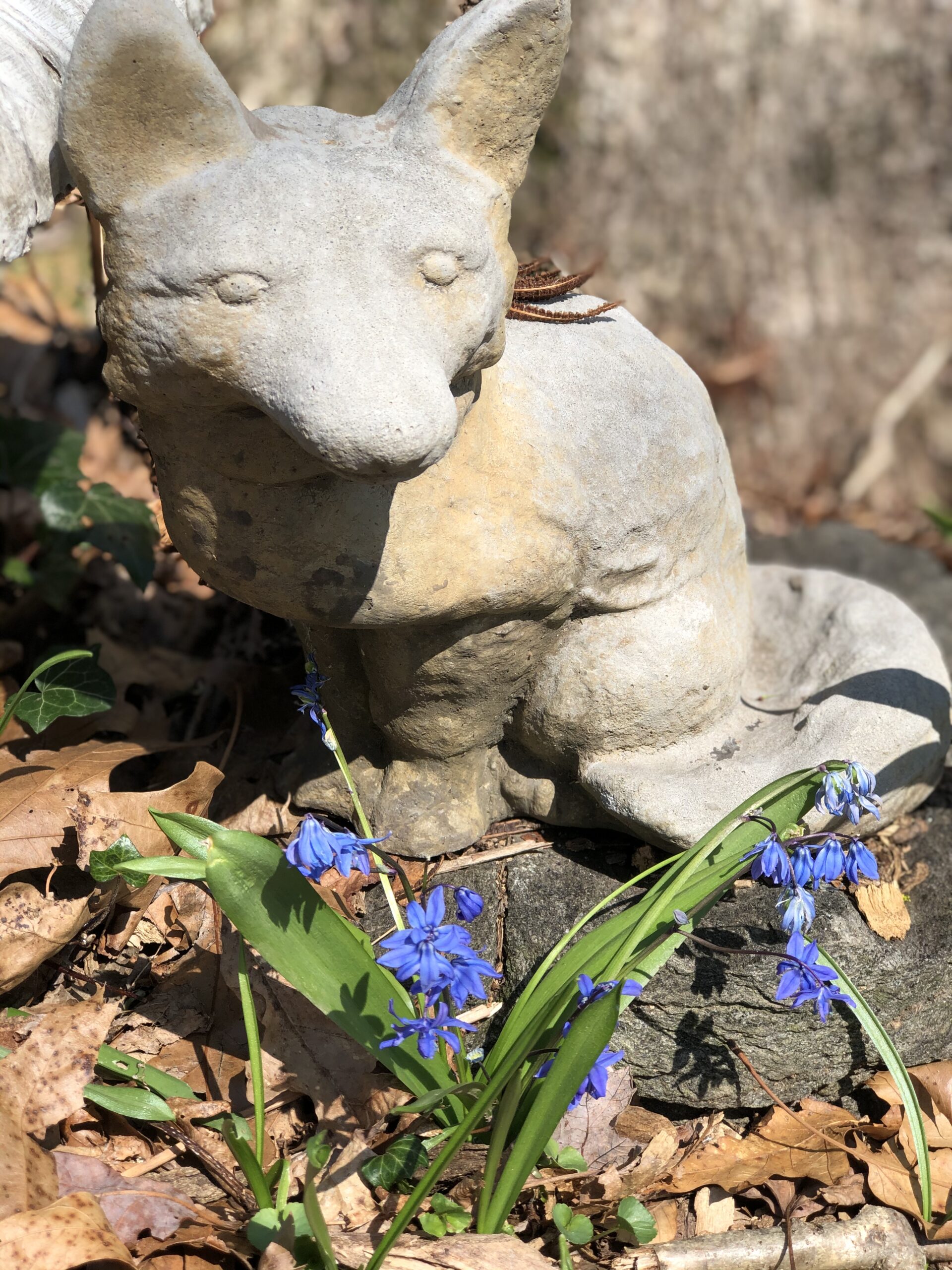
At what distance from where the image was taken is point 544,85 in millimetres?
1632

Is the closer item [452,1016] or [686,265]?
[452,1016]

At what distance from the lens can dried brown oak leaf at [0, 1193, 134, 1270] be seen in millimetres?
1569

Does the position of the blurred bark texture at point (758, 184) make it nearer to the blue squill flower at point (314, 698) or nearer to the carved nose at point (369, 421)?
the blue squill flower at point (314, 698)

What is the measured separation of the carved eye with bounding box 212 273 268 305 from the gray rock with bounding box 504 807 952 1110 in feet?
4.03

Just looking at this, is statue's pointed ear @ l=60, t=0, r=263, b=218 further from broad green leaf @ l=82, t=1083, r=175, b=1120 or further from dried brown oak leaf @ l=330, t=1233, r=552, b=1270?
dried brown oak leaf @ l=330, t=1233, r=552, b=1270

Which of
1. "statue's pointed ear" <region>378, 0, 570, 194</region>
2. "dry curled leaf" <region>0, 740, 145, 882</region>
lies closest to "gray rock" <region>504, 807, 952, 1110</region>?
"dry curled leaf" <region>0, 740, 145, 882</region>

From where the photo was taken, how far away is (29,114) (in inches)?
66.9

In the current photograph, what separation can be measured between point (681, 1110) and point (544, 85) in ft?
5.68

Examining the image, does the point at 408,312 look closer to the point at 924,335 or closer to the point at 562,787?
the point at 562,787

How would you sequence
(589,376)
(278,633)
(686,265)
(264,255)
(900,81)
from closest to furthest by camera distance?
(264,255), (589,376), (278,633), (900,81), (686,265)

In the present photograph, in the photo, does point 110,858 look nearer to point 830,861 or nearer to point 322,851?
point 322,851

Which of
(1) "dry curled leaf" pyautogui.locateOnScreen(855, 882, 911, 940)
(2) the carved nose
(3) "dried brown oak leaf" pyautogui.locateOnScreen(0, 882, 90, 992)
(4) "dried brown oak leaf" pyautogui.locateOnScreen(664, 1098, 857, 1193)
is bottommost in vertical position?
(4) "dried brown oak leaf" pyautogui.locateOnScreen(664, 1098, 857, 1193)

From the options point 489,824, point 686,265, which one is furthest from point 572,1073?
point 686,265

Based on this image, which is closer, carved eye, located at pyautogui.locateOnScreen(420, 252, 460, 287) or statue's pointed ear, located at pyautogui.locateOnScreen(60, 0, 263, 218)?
statue's pointed ear, located at pyautogui.locateOnScreen(60, 0, 263, 218)
